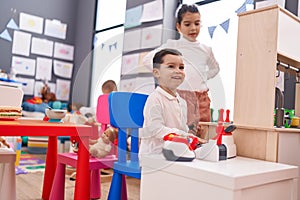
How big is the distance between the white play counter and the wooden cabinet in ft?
0.85

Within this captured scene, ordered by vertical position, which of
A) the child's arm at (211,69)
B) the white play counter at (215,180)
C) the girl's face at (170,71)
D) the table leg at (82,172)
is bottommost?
the table leg at (82,172)

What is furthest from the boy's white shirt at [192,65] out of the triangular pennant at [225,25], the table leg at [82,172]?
the triangular pennant at [225,25]

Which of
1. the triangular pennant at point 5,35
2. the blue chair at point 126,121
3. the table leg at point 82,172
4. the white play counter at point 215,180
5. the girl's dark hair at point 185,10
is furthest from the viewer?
the triangular pennant at point 5,35

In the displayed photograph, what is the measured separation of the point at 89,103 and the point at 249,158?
69 centimetres

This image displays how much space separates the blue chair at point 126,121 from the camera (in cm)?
105

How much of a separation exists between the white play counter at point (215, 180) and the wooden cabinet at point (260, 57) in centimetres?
26

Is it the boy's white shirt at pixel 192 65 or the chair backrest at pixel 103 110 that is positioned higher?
the boy's white shirt at pixel 192 65

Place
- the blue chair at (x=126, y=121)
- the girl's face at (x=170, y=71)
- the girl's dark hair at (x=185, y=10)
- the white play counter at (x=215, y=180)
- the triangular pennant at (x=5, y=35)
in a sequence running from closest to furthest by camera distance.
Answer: the white play counter at (x=215, y=180), the girl's face at (x=170, y=71), the blue chair at (x=126, y=121), the girl's dark hair at (x=185, y=10), the triangular pennant at (x=5, y=35)

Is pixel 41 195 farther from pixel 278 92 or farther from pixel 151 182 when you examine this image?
pixel 278 92

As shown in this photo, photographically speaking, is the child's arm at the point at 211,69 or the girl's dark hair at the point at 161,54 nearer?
the girl's dark hair at the point at 161,54

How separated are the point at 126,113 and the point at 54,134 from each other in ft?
1.32

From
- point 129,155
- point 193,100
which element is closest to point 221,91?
point 193,100

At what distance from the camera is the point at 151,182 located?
1029mm

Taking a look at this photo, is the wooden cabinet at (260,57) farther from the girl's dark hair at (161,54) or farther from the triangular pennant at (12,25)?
the triangular pennant at (12,25)
